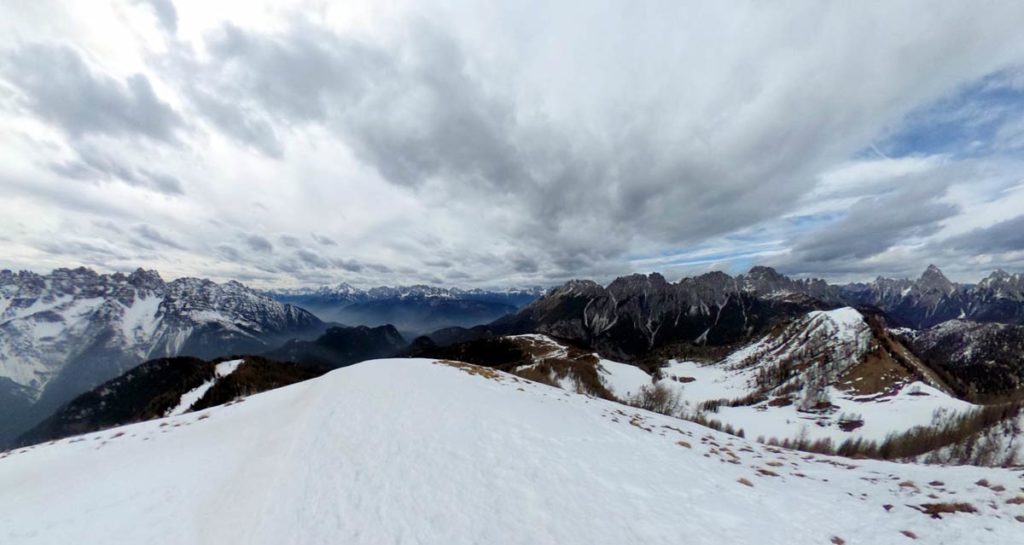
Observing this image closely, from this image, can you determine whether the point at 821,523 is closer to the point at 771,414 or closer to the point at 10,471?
the point at 10,471

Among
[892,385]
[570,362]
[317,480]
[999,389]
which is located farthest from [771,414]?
[999,389]

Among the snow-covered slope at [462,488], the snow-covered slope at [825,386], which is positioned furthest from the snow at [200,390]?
the snow-covered slope at [825,386]

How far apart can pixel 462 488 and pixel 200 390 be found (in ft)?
441

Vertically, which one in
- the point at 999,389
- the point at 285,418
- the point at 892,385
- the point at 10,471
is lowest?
the point at 999,389

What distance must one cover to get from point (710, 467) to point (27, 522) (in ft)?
64.0

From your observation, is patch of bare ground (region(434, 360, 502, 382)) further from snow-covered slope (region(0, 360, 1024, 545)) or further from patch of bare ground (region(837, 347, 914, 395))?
patch of bare ground (region(837, 347, 914, 395))

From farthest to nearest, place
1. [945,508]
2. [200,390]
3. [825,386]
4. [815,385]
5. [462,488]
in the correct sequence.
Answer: [815,385], [825,386], [200,390], [945,508], [462,488]

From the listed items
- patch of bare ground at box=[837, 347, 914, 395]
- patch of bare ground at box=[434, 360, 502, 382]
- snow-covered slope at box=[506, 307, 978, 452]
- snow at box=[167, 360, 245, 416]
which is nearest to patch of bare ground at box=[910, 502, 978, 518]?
patch of bare ground at box=[434, 360, 502, 382]

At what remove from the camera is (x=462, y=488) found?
28.6ft

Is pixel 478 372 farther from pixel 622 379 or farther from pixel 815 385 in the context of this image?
pixel 815 385

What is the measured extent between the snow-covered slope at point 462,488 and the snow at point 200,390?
101m

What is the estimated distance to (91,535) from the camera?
333 inches

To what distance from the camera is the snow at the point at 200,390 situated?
95938 millimetres

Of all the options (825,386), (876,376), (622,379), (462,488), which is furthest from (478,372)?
(876,376)
